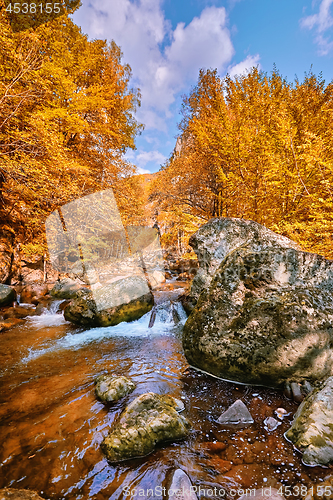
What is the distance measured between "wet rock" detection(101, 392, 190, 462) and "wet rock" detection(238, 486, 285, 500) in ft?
2.93

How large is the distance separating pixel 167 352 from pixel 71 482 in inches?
137

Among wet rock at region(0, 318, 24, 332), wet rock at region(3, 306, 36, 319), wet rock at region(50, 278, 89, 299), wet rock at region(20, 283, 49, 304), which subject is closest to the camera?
wet rock at region(0, 318, 24, 332)

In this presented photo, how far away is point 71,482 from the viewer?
2066 mm

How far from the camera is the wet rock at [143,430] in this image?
225 centimetres

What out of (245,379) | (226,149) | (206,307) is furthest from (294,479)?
(226,149)

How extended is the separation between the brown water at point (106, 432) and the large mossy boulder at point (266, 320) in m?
0.43

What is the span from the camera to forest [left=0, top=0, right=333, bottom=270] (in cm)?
631

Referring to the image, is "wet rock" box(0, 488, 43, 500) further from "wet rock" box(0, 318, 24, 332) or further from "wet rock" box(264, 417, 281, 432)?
"wet rock" box(0, 318, 24, 332)

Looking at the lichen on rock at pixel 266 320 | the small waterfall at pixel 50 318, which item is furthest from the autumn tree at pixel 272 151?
the small waterfall at pixel 50 318

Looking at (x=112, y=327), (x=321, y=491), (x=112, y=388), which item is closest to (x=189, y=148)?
(x=112, y=327)

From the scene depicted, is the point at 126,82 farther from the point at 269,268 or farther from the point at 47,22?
the point at 269,268

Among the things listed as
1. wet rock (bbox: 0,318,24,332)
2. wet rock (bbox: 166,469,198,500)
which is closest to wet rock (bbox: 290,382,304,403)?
wet rock (bbox: 166,469,198,500)

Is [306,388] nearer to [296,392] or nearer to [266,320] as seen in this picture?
[296,392]

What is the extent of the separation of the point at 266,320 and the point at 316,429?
1455mm
